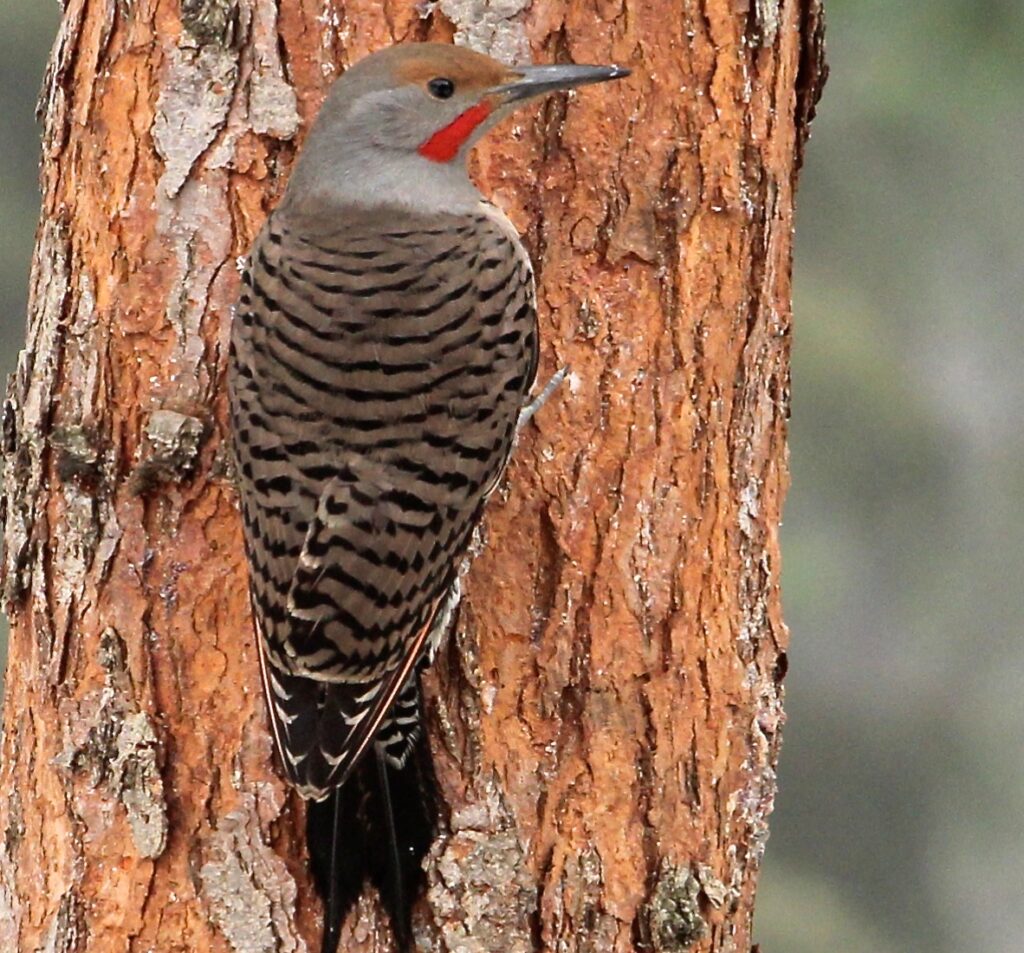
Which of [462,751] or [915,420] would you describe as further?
[915,420]

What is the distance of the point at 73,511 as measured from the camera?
3006 millimetres

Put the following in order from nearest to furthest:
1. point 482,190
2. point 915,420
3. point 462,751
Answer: point 462,751, point 482,190, point 915,420

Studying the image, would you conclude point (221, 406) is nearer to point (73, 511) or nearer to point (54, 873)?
point (73, 511)

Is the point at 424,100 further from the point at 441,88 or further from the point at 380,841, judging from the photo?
the point at 380,841

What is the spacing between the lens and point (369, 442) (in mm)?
2979

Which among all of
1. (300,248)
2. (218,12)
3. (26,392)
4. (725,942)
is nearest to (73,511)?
(26,392)

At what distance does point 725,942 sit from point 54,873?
109 cm

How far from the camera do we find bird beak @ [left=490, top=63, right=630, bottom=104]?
2945mm

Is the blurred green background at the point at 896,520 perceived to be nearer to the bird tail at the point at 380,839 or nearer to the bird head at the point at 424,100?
the bird head at the point at 424,100

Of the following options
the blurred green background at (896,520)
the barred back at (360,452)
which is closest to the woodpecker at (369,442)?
the barred back at (360,452)

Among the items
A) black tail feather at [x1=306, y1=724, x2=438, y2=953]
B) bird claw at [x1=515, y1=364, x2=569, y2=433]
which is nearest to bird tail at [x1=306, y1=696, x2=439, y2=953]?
black tail feather at [x1=306, y1=724, x2=438, y2=953]

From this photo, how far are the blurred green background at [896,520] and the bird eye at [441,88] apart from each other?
14.1 ft

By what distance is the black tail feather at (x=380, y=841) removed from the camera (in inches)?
115

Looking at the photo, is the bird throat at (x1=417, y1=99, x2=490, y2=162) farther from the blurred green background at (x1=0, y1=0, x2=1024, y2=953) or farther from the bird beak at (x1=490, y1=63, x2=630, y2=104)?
the blurred green background at (x1=0, y1=0, x2=1024, y2=953)
